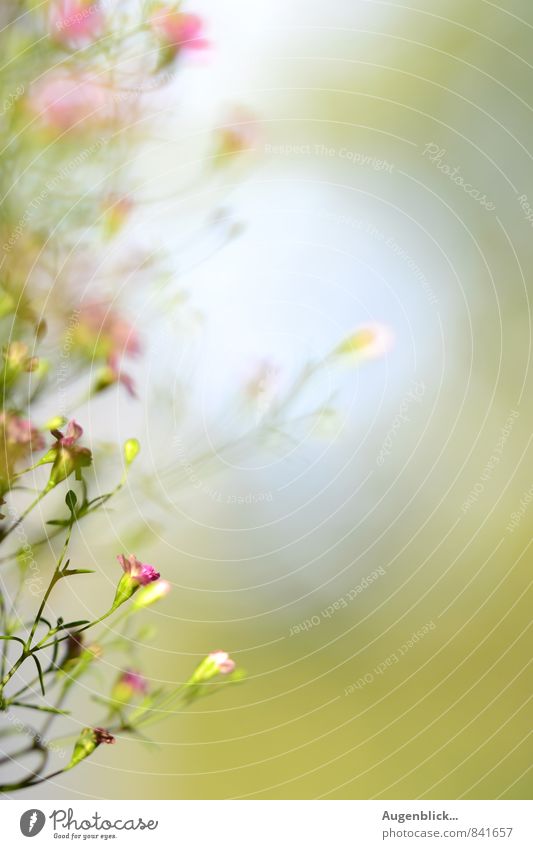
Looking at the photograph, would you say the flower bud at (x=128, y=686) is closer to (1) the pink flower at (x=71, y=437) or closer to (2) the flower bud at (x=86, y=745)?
(2) the flower bud at (x=86, y=745)

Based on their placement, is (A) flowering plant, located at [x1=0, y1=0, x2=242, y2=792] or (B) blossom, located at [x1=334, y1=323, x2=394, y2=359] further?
(B) blossom, located at [x1=334, y1=323, x2=394, y2=359]

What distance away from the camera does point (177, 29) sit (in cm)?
59

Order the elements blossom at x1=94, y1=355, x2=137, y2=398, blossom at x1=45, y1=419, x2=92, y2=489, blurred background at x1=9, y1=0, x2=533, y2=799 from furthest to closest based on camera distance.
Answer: blurred background at x1=9, y1=0, x2=533, y2=799 < blossom at x1=94, y1=355, x2=137, y2=398 < blossom at x1=45, y1=419, x2=92, y2=489

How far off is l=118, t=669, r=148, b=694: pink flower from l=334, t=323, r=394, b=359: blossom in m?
0.32

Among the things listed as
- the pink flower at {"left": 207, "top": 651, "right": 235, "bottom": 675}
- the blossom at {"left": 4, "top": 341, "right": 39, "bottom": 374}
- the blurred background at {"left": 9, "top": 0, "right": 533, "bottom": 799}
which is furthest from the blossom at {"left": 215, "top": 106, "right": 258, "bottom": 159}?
the pink flower at {"left": 207, "top": 651, "right": 235, "bottom": 675}

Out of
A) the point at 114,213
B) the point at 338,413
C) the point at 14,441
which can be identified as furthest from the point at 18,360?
the point at 338,413

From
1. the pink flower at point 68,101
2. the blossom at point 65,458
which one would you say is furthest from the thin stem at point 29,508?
the pink flower at point 68,101

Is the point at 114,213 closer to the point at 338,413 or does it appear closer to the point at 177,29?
the point at 177,29

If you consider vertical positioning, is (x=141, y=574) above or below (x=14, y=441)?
below

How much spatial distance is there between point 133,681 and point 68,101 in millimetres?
434

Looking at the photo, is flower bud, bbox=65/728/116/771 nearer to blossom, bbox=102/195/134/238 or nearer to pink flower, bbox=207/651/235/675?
pink flower, bbox=207/651/235/675

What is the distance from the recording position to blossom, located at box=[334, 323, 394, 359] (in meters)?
0.71

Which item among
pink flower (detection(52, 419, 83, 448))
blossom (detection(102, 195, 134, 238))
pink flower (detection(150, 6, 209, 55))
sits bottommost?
pink flower (detection(52, 419, 83, 448))
